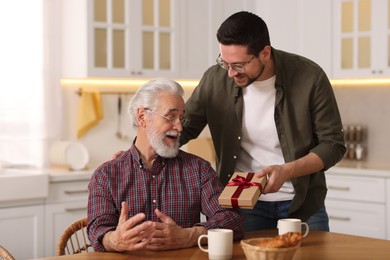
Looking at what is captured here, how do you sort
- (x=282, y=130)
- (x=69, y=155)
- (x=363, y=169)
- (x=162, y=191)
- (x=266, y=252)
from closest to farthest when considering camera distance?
(x=266, y=252) < (x=162, y=191) < (x=282, y=130) < (x=363, y=169) < (x=69, y=155)

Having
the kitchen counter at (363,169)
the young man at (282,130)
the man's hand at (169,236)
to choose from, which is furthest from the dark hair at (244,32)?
the kitchen counter at (363,169)

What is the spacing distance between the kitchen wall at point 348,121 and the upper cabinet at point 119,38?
39cm

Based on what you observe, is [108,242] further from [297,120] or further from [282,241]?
[297,120]

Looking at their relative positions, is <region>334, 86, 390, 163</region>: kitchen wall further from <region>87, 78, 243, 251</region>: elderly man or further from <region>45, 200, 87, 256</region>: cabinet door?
<region>87, 78, 243, 251</region>: elderly man

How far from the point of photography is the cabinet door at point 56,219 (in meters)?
4.46

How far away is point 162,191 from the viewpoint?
270 centimetres

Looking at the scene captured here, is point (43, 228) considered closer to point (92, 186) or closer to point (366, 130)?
point (92, 186)

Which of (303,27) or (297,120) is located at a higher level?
(303,27)

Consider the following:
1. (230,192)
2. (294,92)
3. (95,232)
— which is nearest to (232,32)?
(294,92)

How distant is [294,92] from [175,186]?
0.67 meters

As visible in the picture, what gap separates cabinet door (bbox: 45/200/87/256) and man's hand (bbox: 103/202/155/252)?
2156 mm

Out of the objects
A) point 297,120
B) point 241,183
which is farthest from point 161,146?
point 297,120

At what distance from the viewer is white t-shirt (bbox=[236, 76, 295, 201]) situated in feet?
9.93

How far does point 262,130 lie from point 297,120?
0.15 metres
